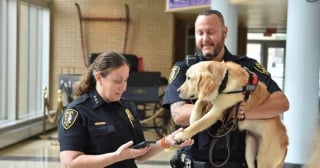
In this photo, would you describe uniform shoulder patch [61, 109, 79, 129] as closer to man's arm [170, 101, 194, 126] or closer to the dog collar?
man's arm [170, 101, 194, 126]

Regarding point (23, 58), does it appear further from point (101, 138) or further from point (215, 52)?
point (215, 52)

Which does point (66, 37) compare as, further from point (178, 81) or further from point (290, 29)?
point (178, 81)

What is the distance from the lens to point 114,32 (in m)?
12.9

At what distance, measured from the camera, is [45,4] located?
481 inches

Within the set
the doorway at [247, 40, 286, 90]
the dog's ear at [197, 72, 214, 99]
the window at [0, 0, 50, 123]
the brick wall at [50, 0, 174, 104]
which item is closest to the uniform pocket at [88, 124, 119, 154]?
the dog's ear at [197, 72, 214, 99]

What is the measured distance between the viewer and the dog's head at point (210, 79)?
5.49ft

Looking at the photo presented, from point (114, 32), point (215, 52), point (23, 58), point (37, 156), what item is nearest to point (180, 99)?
point (215, 52)

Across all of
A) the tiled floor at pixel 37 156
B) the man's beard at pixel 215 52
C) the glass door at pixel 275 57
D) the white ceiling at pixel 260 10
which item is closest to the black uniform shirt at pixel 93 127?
the man's beard at pixel 215 52

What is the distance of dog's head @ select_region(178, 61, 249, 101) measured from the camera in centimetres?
167

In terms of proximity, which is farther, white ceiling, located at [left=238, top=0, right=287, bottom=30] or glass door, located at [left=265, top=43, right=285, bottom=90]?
glass door, located at [left=265, top=43, right=285, bottom=90]

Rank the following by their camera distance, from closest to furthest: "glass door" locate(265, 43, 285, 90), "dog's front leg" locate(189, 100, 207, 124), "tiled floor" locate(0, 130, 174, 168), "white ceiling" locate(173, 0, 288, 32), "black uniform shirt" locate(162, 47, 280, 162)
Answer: "dog's front leg" locate(189, 100, 207, 124), "black uniform shirt" locate(162, 47, 280, 162), "tiled floor" locate(0, 130, 174, 168), "white ceiling" locate(173, 0, 288, 32), "glass door" locate(265, 43, 285, 90)

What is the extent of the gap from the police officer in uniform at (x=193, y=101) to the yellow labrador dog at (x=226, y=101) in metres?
0.06

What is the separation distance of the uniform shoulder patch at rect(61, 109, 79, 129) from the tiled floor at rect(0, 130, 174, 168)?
15.3 feet

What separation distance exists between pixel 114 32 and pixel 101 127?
1095cm
